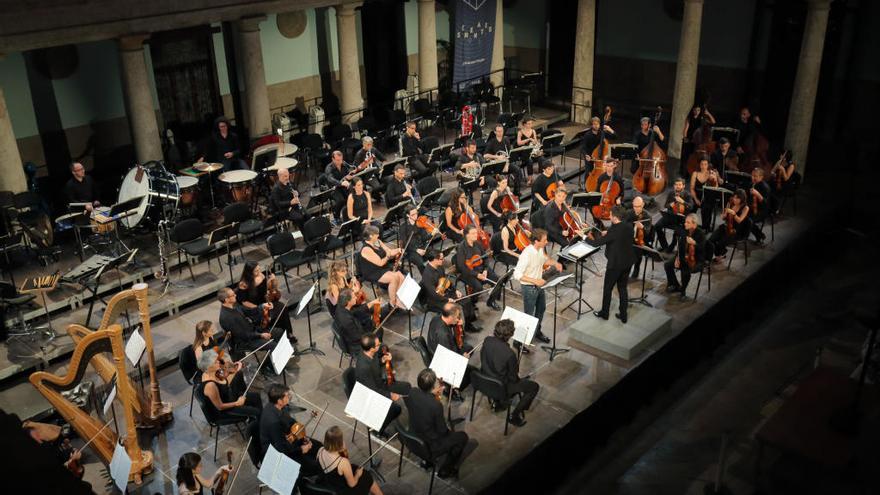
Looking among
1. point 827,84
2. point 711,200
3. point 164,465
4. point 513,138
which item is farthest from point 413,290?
point 827,84

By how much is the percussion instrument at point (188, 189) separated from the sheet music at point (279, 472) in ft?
21.8

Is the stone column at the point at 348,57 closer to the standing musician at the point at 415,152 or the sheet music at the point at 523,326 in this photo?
the standing musician at the point at 415,152

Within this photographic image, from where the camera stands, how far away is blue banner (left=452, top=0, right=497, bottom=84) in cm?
1697

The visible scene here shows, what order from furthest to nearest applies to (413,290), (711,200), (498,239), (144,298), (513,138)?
(513,138) → (711,200) → (498,239) → (413,290) → (144,298)

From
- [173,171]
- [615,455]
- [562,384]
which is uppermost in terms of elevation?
[173,171]

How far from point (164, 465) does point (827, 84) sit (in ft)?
50.1

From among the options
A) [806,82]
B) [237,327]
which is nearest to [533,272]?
[237,327]

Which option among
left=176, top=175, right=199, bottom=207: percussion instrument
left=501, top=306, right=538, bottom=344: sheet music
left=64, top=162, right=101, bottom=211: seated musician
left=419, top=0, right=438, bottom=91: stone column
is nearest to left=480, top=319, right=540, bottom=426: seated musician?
left=501, top=306, right=538, bottom=344: sheet music

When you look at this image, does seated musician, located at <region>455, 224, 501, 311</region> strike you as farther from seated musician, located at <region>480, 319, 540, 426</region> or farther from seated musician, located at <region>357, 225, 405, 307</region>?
seated musician, located at <region>480, 319, 540, 426</region>

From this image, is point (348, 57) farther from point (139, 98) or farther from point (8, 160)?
point (8, 160)

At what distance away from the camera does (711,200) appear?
1304 cm

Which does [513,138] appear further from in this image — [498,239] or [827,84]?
[827,84]

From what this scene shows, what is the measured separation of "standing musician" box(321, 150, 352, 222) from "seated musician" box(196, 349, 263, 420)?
15.9 ft

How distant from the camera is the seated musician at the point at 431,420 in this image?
25.2ft
